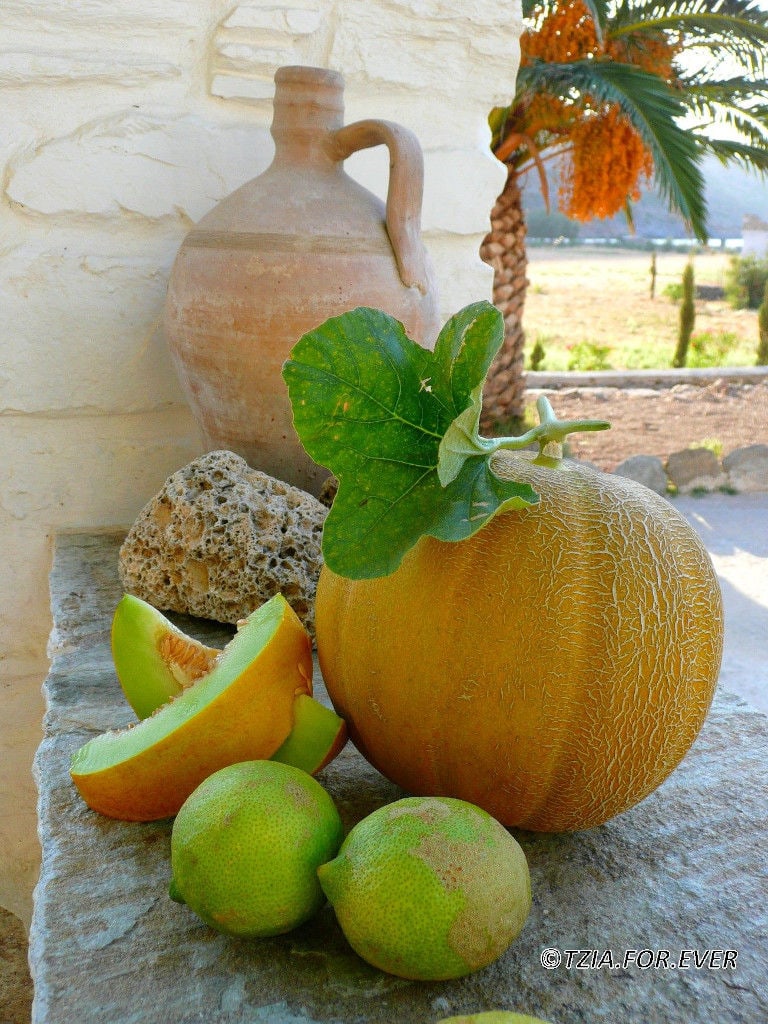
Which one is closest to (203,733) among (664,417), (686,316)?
(664,417)

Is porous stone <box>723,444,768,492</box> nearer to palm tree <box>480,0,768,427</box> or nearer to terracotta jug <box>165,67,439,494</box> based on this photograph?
palm tree <box>480,0,768,427</box>

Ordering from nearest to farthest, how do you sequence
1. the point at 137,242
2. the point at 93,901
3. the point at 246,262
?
the point at 93,901, the point at 246,262, the point at 137,242

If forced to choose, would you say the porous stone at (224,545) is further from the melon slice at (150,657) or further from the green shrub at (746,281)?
the green shrub at (746,281)

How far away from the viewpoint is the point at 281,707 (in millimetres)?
787

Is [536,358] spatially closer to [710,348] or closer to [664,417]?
[664,417]

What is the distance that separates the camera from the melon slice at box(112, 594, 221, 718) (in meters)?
0.86

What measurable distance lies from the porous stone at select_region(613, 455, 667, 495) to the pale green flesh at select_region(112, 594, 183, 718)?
14.3 ft

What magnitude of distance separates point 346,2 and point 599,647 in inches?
52.5

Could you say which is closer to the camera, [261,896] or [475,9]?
[261,896]

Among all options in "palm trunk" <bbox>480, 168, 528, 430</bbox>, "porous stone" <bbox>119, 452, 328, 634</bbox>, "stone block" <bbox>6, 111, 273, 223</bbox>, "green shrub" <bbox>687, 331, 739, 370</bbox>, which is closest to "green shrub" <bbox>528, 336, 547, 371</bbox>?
"green shrub" <bbox>687, 331, 739, 370</bbox>

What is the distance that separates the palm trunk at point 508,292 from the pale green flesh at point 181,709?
14.6ft

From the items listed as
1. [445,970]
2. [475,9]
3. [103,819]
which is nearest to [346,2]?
[475,9]

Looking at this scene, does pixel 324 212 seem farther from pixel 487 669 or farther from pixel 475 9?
pixel 487 669

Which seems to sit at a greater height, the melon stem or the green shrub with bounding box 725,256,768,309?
the melon stem
